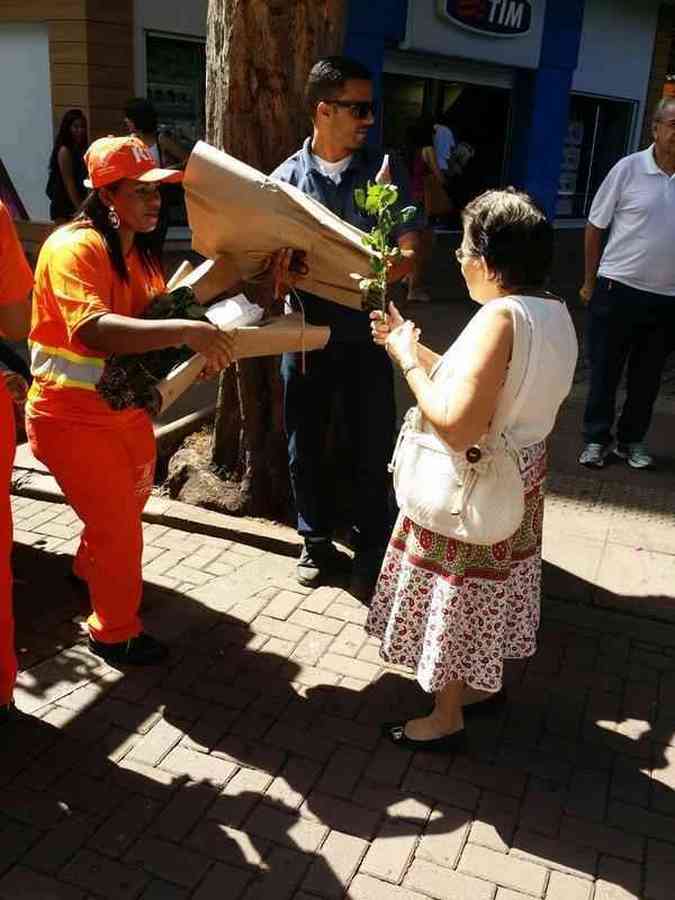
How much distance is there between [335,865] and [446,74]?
1067cm

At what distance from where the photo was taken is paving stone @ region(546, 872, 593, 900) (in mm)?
2510

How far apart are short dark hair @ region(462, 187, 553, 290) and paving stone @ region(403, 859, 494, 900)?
171cm

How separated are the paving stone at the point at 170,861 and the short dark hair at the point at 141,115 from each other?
21.0 feet

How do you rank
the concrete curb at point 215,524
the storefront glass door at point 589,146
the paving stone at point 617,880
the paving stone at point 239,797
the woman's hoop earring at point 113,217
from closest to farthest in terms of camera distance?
the paving stone at point 617,880
the paving stone at point 239,797
the woman's hoop earring at point 113,217
the concrete curb at point 215,524
the storefront glass door at point 589,146

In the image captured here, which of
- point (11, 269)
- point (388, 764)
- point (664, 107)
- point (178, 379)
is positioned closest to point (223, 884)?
point (388, 764)

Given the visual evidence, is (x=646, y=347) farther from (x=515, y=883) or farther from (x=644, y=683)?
(x=515, y=883)

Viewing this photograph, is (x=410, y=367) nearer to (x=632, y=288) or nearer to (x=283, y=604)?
(x=283, y=604)

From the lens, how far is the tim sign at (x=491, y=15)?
10.4m

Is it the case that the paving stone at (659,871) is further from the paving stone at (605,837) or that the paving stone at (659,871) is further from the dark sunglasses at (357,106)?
the dark sunglasses at (357,106)

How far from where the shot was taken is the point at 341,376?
12.7ft

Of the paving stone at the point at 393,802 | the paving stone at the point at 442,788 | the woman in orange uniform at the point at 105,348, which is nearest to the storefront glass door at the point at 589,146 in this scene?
the woman in orange uniform at the point at 105,348

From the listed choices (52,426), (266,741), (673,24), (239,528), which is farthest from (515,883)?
(673,24)

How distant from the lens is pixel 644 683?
11.6 feet

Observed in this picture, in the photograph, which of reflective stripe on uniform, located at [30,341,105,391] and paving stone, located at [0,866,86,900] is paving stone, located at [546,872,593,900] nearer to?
paving stone, located at [0,866,86,900]
